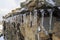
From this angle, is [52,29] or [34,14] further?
[34,14]

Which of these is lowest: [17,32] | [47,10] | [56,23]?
[17,32]

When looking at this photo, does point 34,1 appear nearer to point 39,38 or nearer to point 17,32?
point 39,38

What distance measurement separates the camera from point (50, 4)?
2145 millimetres

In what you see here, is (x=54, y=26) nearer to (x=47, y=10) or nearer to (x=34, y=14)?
(x=47, y=10)

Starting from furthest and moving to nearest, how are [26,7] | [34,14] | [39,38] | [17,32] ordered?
[17,32]
[26,7]
[34,14]
[39,38]

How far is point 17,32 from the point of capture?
3.45m

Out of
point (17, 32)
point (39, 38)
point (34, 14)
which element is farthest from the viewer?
point (17, 32)

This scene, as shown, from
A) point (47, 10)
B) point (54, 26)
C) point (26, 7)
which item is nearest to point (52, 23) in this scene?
point (54, 26)

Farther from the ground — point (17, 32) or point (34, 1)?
point (34, 1)

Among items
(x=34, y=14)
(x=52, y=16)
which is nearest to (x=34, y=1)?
(x=34, y=14)

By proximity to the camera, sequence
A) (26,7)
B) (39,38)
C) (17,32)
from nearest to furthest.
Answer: (39,38) < (26,7) < (17,32)

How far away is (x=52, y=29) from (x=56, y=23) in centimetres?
9

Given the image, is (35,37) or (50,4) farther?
(35,37)

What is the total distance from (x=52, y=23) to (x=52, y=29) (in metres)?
0.07
